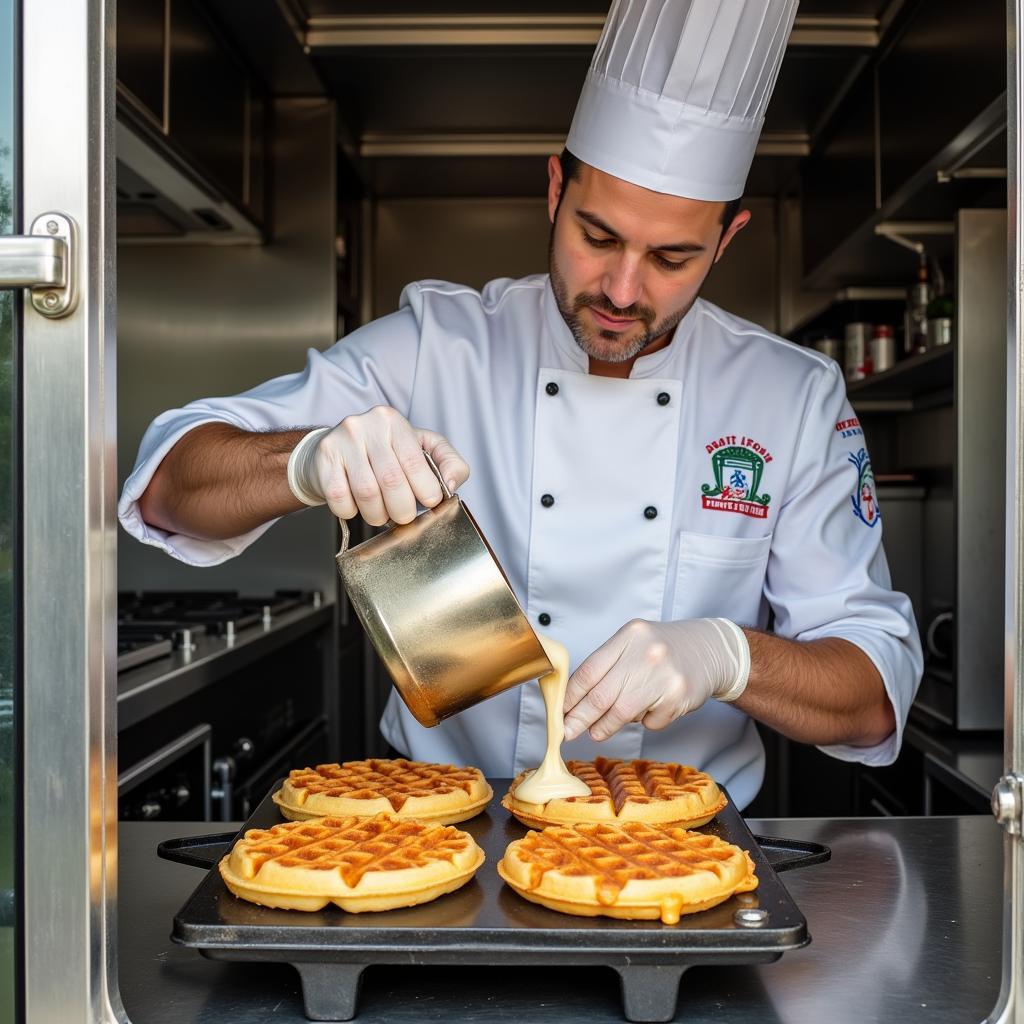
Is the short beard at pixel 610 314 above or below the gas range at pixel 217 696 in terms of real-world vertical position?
above

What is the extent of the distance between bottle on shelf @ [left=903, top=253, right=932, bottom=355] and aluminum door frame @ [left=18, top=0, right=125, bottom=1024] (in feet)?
9.27

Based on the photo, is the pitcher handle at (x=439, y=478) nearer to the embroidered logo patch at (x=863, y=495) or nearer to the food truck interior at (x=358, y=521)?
the food truck interior at (x=358, y=521)

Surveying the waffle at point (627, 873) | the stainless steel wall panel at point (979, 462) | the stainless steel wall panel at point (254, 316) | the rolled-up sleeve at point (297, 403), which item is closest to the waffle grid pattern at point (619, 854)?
the waffle at point (627, 873)

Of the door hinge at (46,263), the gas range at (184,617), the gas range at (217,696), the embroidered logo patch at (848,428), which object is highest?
the door hinge at (46,263)

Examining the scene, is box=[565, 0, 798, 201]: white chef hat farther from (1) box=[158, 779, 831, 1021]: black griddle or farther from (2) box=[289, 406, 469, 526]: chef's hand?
(1) box=[158, 779, 831, 1021]: black griddle

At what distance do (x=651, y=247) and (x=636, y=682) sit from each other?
1.96 ft

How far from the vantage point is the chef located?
1592mm

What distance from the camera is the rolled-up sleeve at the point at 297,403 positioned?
1608 mm

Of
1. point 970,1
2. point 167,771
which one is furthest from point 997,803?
point 970,1

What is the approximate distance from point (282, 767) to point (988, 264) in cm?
208

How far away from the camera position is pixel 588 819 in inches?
50.4

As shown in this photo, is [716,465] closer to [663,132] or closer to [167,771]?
[663,132]

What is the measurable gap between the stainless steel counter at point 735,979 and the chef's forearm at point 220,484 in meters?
0.47

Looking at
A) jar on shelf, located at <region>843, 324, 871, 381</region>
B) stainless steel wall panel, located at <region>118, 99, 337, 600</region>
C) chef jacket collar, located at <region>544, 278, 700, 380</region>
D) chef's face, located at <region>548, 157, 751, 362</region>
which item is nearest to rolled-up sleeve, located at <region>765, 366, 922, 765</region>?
chef jacket collar, located at <region>544, 278, 700, 380</region>
